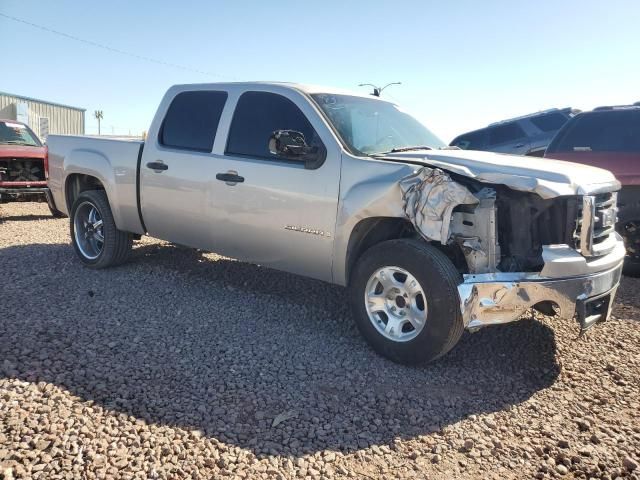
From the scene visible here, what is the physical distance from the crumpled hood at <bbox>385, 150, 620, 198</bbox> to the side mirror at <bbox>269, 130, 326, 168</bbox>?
1.97ft

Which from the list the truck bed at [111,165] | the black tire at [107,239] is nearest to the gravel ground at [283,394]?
the black tire at [107,239]

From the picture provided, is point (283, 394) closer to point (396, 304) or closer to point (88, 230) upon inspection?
point (396, 304)

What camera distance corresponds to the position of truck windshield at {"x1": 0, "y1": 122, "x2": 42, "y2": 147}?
437 inches

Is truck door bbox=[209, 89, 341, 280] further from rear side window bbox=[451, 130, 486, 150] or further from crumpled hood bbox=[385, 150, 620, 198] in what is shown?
rear side window bbox=[451, 130, 486, 150]

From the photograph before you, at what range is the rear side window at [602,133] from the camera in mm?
6414

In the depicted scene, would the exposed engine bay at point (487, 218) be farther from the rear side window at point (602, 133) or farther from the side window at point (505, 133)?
the side window at point (505, 133)

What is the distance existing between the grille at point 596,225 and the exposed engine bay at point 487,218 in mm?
38

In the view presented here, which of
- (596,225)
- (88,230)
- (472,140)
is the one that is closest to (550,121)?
(472,140)

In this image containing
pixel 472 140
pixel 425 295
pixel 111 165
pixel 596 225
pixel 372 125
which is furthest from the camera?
pixel 472 140

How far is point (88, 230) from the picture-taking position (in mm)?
6211

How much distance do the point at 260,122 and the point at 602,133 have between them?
4595 mm

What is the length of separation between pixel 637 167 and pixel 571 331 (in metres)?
2.74

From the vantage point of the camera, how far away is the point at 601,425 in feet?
10.1

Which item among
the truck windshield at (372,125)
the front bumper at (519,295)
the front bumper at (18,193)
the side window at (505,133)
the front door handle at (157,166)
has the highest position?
the side window at (505,133)
